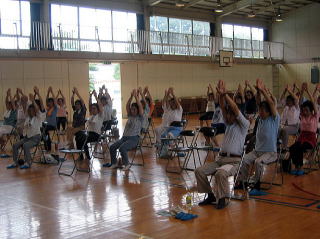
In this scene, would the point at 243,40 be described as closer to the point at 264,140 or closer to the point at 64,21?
the point at 64,21

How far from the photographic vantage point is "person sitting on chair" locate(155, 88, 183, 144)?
1009 centimetres

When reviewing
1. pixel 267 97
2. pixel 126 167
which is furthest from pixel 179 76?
pixel 267 97

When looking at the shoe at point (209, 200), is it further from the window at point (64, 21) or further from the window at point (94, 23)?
the window at point (94, 23)

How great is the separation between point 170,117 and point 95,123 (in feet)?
6.13

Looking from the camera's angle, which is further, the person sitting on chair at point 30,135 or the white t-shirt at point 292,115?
the white t-shirt at point 292,115

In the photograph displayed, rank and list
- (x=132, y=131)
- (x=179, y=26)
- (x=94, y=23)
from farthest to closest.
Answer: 1. (x=179, y=26)
2. (x=94, y=23)
3. (x=132, y=131)

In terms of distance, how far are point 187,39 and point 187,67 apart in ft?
8.11

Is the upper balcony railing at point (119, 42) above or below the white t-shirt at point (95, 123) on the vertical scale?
above

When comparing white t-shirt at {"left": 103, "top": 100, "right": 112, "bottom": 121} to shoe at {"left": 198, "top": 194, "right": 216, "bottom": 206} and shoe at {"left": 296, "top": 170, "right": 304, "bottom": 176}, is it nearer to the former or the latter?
shoe at {"left": 296, "top": 170, "right": 304, "bottom": 176}

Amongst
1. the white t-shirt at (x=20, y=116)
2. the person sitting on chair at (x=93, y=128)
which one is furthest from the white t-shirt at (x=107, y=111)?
the white t-shirt at (x=20, y=116)

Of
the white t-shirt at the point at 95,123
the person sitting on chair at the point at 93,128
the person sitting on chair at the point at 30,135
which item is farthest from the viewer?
the white t-shirt at the point at 95,123

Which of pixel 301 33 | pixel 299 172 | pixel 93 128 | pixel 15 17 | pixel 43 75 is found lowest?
pixel 299 172

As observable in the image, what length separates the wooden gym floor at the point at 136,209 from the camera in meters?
4.89

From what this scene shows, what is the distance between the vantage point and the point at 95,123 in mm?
9695
